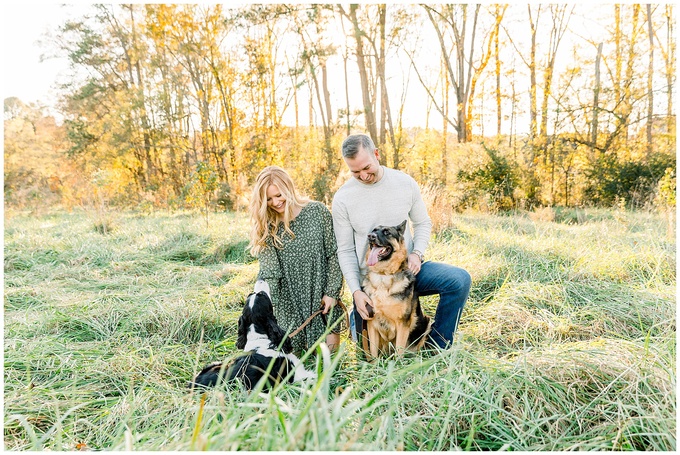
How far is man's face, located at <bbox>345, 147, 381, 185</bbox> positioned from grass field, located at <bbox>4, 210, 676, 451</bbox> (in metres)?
1.24

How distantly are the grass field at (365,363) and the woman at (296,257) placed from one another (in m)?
0.43

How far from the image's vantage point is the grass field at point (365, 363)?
5.30ft

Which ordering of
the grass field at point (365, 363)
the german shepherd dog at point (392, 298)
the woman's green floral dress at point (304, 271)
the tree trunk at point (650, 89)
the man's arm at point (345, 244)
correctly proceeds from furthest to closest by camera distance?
the tree trunk at point (650, 89)
the woman's green floral dress at point (304, 271)
the man's arm at point (345, 244)
the german shepherd dog at point (392, 298)
the grass field at point (365, 363)

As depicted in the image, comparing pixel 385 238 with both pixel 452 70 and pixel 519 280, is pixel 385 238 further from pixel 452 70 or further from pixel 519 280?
pixel 452 70

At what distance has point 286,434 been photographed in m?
1.25

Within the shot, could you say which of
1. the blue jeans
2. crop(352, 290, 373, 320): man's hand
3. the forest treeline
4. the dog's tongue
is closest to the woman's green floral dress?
crop(352, 290, 373, 320): man's hand

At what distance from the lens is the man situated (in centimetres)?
289

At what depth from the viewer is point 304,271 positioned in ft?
10.4

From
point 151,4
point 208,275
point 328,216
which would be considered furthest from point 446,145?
point 328,216

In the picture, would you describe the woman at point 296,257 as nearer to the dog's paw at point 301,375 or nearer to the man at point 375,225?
the man at point 375,225

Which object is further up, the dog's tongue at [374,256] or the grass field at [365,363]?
the dog's tongue at [374,256]

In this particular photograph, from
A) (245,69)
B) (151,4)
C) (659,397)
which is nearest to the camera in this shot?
(659,397)

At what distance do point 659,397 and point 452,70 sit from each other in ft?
42.1

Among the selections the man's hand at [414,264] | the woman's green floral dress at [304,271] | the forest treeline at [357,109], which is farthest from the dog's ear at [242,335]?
the forest treeline at [357,109]
